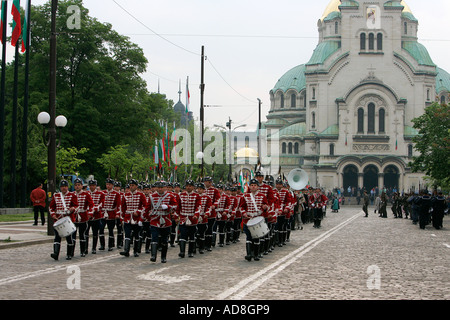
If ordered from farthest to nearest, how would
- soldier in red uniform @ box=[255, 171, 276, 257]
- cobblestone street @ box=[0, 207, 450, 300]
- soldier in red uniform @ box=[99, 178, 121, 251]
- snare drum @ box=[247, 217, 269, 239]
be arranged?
soldier in red uniform @ box=[99, 178, 121, 251] → soldier in red uniform @ box=[255, 171, 276, 257] → snare drum @ box=[247, 217, 269, 239] → cobblestone street @ box=[0, 207, 450, 300]

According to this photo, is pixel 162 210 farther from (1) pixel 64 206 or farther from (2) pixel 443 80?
(2) pixel 443 80

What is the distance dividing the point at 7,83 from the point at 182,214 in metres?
36.9

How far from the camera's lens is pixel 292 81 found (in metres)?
116

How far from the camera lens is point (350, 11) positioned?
95.1 metres

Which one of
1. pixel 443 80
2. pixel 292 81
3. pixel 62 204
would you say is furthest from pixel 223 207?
pixel 443 80

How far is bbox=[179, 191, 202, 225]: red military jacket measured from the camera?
17094 mm

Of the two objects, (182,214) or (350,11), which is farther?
(350,11)

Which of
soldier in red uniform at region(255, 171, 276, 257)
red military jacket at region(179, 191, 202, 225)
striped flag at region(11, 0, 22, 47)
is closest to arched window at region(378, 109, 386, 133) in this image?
striped flag at region(11, 0, 22, 47)

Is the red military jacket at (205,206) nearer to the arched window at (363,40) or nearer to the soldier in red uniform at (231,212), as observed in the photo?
the soldier in red uniform at (231,212)

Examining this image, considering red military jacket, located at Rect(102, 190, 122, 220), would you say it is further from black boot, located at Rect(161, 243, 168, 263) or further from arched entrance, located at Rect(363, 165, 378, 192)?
arched entrance, located at Rect(363, 165, 378, 192)

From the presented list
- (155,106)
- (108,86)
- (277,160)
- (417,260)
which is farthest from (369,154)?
(417,260)

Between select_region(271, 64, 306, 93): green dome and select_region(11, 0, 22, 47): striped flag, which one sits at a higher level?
select_region(271, 64, 306, 93): green dome

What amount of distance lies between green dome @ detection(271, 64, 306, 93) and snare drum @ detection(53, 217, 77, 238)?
99306mm
